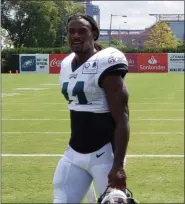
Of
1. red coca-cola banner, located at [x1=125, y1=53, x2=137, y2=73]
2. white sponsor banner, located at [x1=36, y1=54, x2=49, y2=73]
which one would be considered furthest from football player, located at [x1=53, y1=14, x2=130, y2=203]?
white sponsor banner, located at [x1=36, y1=54, x2=49, y2=73]

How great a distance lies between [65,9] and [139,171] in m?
78.7

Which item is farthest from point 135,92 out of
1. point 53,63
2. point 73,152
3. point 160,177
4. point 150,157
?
point 53,63

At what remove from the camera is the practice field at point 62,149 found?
656 cm

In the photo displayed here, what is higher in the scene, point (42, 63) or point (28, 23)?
point (28, 23)

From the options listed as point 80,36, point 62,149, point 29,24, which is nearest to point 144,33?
point 29,24

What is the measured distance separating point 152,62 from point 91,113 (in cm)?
4151

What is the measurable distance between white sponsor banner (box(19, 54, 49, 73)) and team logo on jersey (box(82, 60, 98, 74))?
4139 centimetres

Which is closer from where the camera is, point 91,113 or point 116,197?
point 116,197

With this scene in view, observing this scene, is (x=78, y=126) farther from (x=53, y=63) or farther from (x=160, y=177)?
(x=53, y=63)

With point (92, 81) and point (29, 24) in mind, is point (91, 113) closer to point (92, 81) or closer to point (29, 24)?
point (92, 81)

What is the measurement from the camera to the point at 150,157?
8523mm

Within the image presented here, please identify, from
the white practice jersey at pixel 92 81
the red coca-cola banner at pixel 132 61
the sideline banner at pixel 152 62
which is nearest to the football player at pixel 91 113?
the white practice jersey at pixel 92 81

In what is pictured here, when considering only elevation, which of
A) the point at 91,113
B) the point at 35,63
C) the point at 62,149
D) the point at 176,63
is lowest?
the point at 35,63

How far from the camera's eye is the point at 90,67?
374cm
